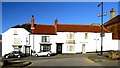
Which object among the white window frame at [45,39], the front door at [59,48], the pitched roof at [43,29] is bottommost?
the front door at [59,48]

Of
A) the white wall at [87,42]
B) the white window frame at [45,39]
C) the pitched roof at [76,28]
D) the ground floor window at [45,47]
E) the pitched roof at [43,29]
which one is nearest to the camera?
the ground floor window at [45,47]

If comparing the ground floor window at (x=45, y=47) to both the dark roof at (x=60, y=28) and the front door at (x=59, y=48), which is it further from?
the dark roof at (x=60, y=28)

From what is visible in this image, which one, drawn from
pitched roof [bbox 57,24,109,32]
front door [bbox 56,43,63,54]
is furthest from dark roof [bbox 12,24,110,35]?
front door [bbox 56,43,63,54]

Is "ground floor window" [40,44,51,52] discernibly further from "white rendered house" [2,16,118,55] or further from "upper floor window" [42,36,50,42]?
"upper floor window" [42,36,50,42]

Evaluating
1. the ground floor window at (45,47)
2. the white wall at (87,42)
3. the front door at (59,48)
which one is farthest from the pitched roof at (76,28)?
the ground floor window at (45,47)

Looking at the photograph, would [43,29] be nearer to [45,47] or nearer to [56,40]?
[56,40]

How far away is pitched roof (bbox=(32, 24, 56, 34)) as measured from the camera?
61094 millimetres

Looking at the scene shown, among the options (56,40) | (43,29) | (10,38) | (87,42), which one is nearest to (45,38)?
(56,40)

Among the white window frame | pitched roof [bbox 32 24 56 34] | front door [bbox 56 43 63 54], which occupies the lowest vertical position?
front door [bbox 56 43 63 54]

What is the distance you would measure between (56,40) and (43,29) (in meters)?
5.17

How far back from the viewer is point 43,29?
207 ft

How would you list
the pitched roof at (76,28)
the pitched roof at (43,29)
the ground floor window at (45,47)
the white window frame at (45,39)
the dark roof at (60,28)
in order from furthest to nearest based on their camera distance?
the pitched roof at (76,28)
the dark roof at (60,28)
the pitched roof at (43,29)
the white window frame at (45,39)
the ground floor window at (45,47)

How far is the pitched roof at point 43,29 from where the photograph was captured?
6109 centimetres

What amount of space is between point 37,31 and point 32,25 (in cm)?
237
